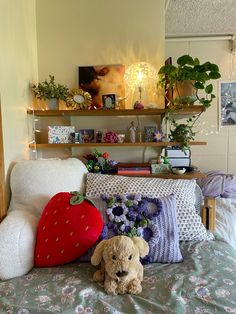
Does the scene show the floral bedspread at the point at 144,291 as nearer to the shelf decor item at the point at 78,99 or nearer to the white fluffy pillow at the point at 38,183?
the white fluffy pillow at the point at 38,183

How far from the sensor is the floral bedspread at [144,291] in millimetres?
847

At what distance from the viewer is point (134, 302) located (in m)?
0.89

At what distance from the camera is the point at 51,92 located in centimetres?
181

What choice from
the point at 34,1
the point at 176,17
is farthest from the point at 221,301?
the point at 176,17

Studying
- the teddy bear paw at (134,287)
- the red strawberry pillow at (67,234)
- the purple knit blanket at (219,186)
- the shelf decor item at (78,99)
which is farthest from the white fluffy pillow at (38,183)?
the purple knit blanket at (219,186)

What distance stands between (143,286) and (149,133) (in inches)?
46.7

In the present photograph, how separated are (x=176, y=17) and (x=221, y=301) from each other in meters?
2.48

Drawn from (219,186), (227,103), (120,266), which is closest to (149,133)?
(219,186)

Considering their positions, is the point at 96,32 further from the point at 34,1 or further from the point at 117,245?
the point at 117,245

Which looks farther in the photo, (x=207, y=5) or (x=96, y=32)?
(x=207, y=5)

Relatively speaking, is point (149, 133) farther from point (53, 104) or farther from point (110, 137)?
point (53, 104)

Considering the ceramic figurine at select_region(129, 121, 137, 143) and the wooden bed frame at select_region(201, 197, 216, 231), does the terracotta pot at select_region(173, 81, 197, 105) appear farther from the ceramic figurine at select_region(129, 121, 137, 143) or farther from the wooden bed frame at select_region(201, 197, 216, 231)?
the wooden bed frame at select_region(201, 197, 216, 231)

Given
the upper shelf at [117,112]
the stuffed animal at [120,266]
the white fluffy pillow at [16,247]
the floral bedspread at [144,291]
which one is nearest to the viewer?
the floral bedspread at [144,291]

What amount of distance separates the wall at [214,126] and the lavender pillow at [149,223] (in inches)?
72.8
